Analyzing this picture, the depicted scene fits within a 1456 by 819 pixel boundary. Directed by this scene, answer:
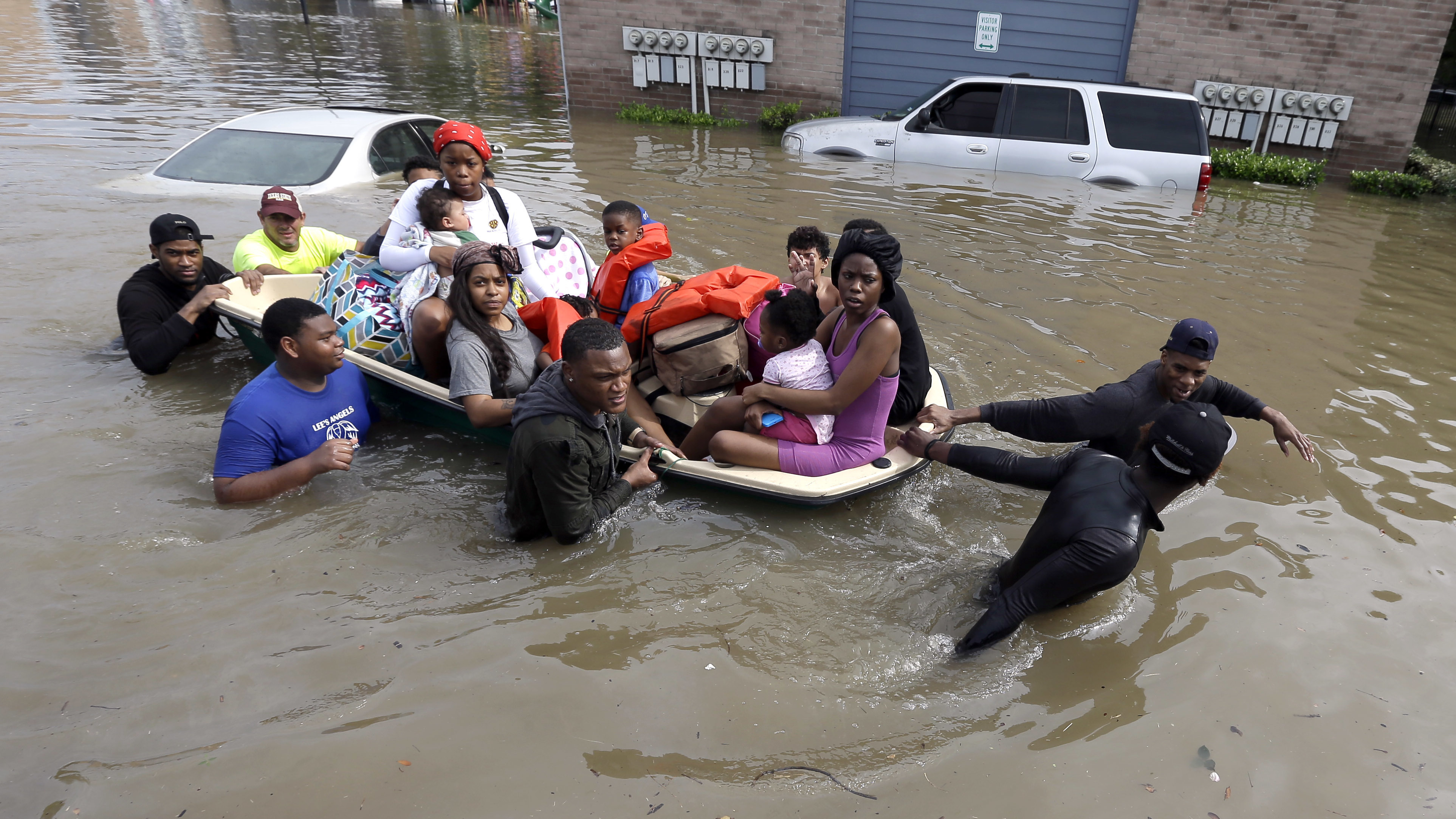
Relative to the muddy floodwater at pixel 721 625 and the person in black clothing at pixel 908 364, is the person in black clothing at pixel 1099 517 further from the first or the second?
the person in black clothing at pixel 908 364

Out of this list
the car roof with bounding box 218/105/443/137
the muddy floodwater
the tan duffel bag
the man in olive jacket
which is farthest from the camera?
the car roof with bounding box 218/105/443/137

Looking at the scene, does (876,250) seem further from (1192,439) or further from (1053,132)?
(1053,132)

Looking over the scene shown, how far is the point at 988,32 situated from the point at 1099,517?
13.0m

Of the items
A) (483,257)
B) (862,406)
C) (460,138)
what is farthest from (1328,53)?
(483,257)

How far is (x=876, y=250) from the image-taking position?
3432mm

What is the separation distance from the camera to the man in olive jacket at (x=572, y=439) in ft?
10.5

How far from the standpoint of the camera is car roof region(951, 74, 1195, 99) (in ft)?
30.5

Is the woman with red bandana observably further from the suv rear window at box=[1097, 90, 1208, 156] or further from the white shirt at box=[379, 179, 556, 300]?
the suv rear window at box=[1097, 90, 1208, 156]

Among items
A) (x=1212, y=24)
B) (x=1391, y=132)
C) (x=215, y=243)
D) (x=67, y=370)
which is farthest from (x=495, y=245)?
(x=1391, y=132)

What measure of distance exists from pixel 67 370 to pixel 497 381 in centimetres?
352

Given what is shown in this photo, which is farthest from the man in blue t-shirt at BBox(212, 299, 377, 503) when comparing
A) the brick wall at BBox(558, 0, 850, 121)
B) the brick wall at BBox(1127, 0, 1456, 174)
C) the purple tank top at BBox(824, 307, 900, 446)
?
the brick wall at BBox(1127, 0, 1456, 174)

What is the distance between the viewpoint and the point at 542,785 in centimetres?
254

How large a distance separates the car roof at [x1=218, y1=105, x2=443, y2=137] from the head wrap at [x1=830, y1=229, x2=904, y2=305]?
260 inches

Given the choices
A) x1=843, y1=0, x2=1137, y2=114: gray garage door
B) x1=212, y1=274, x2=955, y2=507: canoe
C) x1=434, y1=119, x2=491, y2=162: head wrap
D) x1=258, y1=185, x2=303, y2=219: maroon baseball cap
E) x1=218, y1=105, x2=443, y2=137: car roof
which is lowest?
x1=212, y1=274, x2=955, y2=507: canoe
